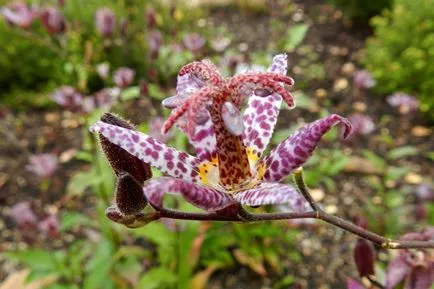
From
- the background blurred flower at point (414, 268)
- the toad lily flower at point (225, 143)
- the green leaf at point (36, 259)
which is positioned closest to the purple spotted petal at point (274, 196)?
the toad lily flower at point (225, 143)

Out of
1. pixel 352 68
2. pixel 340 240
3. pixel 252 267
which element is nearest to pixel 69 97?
pixel 252 267

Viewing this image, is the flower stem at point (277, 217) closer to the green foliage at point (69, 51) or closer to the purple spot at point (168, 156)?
the purple spot at point (168, 156)

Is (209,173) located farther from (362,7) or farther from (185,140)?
(362,7)

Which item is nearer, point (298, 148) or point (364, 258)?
point (298, 148)

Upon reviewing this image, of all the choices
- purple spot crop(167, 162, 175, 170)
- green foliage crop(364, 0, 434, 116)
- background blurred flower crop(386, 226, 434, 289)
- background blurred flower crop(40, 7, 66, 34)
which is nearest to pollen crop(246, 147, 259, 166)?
purple spot crop(167, 162, 175, 170)

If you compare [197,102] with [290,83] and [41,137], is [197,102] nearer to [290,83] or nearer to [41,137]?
[290,83]

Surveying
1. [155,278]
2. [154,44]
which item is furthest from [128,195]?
[154,44]
